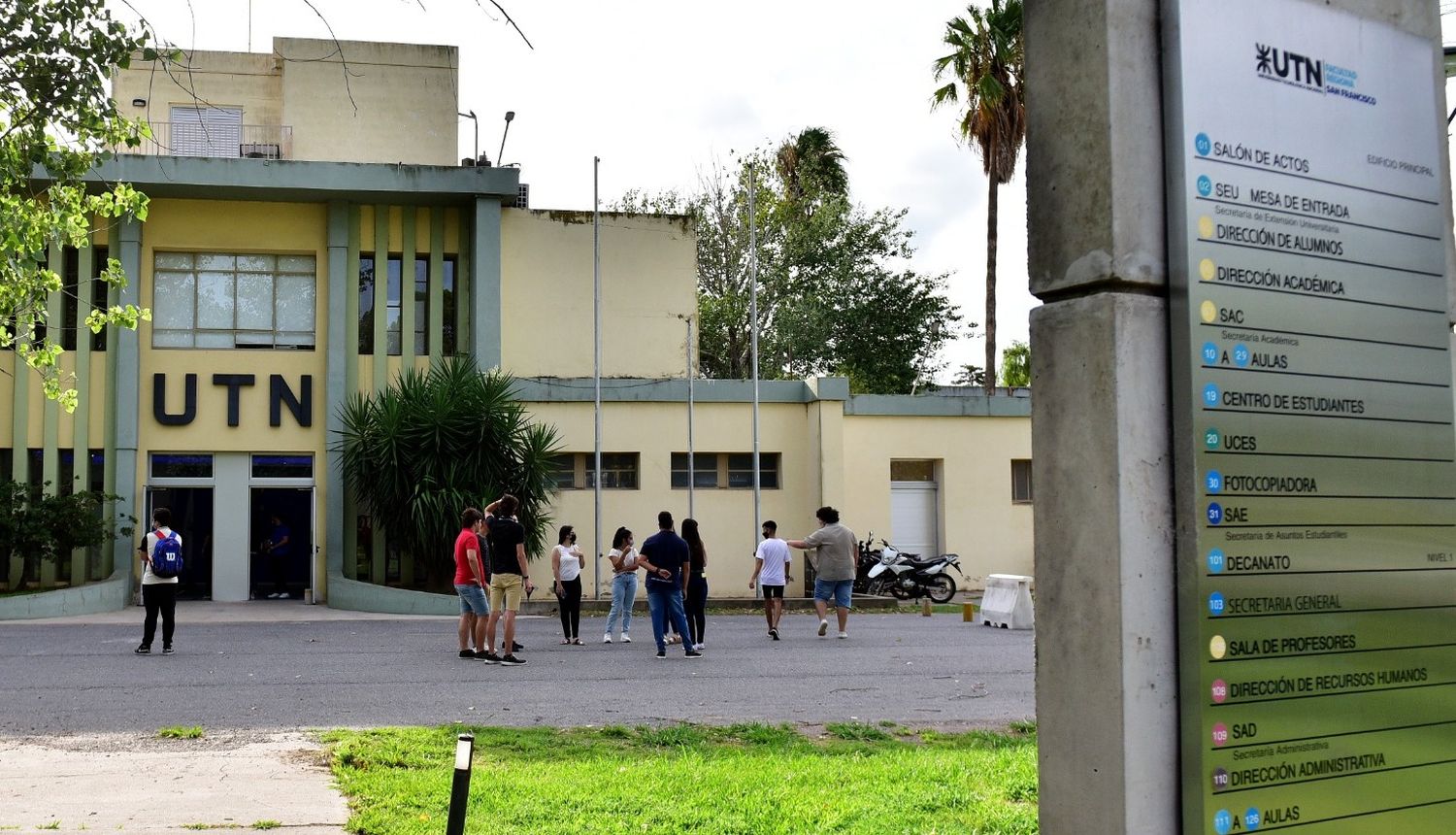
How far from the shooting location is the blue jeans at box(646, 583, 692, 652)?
1636 cm

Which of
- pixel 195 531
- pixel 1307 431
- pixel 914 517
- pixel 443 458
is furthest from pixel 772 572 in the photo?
pixel 1307 431

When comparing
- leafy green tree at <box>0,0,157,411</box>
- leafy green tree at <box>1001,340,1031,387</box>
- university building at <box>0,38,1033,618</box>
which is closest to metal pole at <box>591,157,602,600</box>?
university building at <box>0,38,1033,618</box>

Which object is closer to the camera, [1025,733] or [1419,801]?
[1419,801]

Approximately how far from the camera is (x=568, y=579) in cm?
1802

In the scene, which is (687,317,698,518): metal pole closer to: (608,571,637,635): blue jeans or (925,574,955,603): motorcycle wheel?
(925,574,955,603): motorcycle wheel

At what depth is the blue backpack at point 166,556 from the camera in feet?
52.7

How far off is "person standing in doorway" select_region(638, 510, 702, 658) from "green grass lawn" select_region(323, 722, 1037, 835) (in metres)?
5.97

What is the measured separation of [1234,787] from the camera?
11.1 ft

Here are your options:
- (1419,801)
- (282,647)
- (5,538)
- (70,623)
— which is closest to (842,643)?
(282,647)

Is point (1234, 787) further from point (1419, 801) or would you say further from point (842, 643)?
point (842, 643)

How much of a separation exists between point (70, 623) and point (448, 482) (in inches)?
268

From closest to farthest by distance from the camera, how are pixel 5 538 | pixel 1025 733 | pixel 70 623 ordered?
pixel 1025 733
pixel 70 623
pixel 5 538

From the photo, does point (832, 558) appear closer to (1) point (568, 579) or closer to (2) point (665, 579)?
(2) point (665, 579)

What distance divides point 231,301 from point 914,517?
52.7ft
